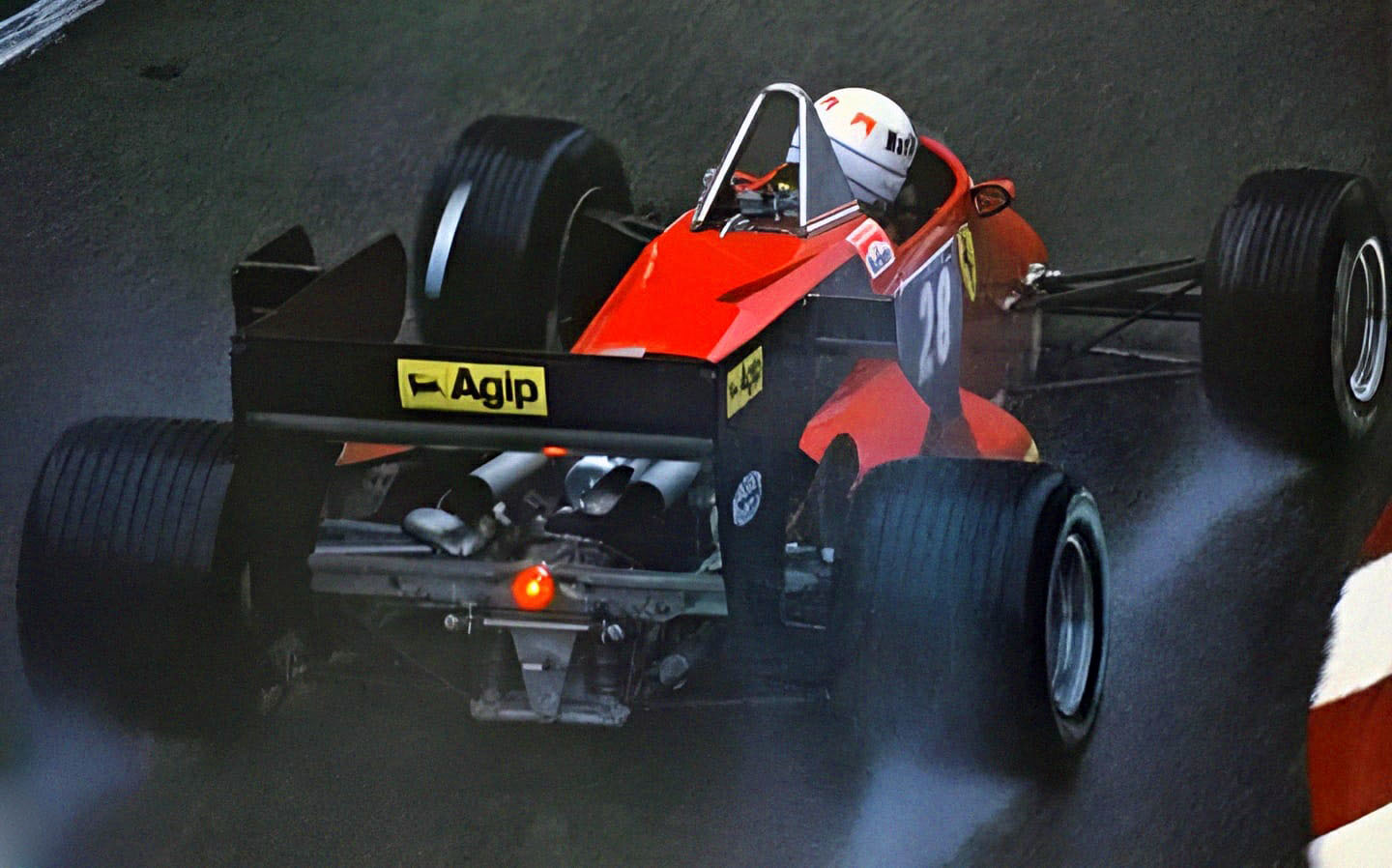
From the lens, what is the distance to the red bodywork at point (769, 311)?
3883mm

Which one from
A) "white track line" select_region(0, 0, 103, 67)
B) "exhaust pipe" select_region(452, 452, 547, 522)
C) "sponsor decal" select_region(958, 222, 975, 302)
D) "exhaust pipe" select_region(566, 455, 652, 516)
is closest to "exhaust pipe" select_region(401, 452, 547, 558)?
"exhaust pipe" select_region(452, 452, 547, 522)

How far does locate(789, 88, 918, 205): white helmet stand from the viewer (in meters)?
4.60

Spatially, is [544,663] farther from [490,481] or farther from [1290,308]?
[1290,308]

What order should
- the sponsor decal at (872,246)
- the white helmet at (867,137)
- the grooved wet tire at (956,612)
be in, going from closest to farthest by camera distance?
the grooved wet tire at (956,612) < the sponsor decal at (872,246) < the white helmet at (867,137)

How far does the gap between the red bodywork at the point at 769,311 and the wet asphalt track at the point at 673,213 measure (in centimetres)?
62

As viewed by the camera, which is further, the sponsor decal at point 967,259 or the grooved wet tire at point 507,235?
the grooved wet tire at point 507,235

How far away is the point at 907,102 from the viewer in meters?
6.04

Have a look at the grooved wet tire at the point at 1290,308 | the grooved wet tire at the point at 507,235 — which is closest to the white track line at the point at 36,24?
the grooved wet tire at the point at 507,235

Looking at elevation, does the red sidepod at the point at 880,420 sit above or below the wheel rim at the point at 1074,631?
above

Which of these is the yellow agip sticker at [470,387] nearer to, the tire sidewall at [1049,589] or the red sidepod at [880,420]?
the red sidepod at [880,420]

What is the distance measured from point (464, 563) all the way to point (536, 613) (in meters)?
0.17

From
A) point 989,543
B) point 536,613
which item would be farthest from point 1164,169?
point 536,613

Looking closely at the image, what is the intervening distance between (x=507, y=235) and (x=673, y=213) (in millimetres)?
1215

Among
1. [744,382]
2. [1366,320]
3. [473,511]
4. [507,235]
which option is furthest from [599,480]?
[1366,320]
